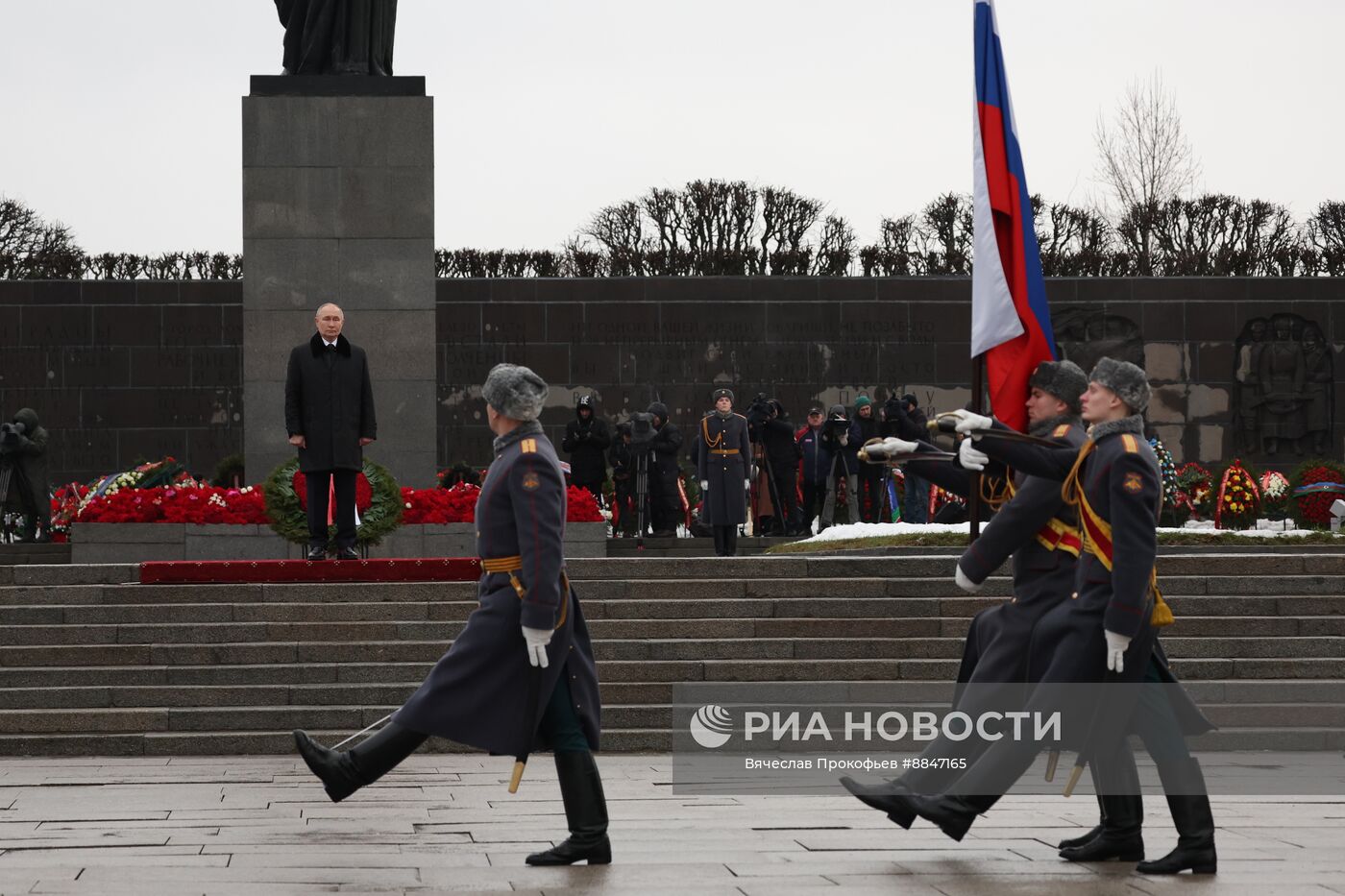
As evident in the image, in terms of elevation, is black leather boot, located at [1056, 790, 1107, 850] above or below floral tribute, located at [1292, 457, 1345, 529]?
below

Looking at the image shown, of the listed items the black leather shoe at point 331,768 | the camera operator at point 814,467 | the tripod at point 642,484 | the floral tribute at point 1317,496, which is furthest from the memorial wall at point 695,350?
the black leather shoe at point 331,768

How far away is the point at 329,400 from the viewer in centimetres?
1159

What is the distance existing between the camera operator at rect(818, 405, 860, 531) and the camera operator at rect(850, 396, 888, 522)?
7 cm

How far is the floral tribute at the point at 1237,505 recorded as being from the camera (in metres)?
16.3

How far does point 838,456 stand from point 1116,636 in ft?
48.1

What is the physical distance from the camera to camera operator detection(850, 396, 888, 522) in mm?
19859

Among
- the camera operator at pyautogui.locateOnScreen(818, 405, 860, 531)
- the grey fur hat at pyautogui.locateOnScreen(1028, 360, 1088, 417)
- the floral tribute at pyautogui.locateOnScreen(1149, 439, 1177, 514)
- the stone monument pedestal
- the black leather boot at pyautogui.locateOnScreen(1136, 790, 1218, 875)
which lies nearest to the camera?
the black leather boot at pyautogui.locateOnScreen(1136, 790, 1218, 875)

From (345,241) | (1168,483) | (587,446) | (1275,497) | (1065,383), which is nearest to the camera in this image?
(1065,383)

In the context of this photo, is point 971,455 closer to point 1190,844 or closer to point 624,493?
point 1190,844

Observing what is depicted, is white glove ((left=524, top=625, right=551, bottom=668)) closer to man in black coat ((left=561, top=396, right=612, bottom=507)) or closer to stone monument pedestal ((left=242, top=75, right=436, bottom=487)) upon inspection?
stone monument pedestal ((left=242, top=75, right=436, bottom=487))

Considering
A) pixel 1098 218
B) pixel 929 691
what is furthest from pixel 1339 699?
pixel 1098 218

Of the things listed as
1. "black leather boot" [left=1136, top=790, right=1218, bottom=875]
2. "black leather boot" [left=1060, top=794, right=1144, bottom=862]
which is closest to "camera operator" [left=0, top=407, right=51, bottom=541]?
"black leather boot" [left=1060, top=794, right=1144, bottom=862]

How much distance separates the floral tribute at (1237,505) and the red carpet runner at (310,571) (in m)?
7.73

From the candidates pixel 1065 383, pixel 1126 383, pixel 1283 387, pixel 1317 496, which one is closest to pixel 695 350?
pixel 1283 387
